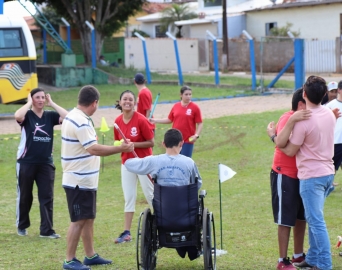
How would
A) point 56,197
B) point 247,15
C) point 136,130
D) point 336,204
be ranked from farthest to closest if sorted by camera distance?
point 247,15
point 56,197
point 336,204
point 136,130

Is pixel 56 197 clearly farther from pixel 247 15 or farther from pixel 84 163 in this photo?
pixel 247 15

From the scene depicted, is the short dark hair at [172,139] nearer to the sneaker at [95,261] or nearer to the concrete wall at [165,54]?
the sneaker at [95,261]

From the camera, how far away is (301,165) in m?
6.36

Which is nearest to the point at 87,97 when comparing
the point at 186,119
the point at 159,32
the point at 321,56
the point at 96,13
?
the point at 186,119

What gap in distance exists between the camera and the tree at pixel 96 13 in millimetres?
33625

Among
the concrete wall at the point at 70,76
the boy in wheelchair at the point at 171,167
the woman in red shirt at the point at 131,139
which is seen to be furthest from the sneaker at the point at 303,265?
the concrete wall at the point at 70,76

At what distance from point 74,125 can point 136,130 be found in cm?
146

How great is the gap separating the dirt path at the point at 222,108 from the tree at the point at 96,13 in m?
12.1

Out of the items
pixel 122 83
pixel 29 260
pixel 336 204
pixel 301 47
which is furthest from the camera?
pixel 122 83

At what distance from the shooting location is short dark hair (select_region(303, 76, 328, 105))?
620 cm

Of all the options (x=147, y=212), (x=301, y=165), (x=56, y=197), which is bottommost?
(x=56, y=197)

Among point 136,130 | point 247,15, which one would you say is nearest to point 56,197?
point 136,130

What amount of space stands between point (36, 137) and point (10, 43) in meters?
13.4

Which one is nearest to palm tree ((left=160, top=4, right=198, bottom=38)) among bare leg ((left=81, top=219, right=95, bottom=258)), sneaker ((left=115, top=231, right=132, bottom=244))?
sneaker ((left=115, top=231, right=132, bottom=244))
